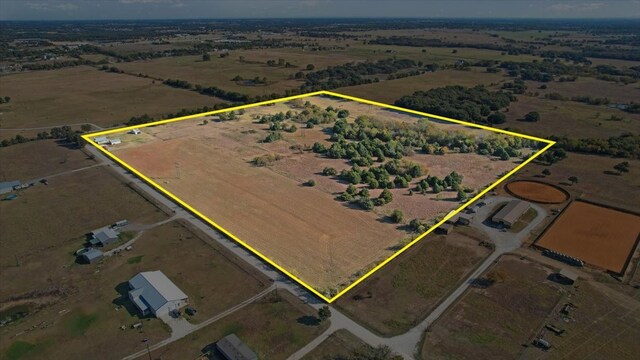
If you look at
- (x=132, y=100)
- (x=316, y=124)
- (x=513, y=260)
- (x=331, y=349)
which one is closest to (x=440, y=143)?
(x=316, y=124)

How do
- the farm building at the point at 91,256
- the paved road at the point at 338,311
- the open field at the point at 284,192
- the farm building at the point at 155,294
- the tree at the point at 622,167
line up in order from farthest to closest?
the tree at the point at 622,167
the farm building at the point at 91,256
the open field at the point at 284,192
the farm building at the point at 155,294
the paved road at the point at 338,311

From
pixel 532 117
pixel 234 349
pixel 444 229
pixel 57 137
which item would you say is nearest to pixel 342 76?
pixel 532 117

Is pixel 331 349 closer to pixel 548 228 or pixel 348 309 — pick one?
pixel 348 309

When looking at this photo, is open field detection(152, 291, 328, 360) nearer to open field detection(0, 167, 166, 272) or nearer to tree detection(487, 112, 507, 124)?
open field detection(0, 167, 166, 272)

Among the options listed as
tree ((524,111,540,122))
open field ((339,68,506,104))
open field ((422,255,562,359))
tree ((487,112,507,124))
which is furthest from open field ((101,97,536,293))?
open field ((339,68,506,104))

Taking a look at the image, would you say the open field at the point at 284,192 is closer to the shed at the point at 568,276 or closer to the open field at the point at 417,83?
the shed at the point at 568,276

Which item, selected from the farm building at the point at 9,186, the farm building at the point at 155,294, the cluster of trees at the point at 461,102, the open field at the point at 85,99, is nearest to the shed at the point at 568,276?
the farm building at the point at 155,294
